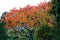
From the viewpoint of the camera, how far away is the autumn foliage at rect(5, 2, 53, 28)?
1275 inches

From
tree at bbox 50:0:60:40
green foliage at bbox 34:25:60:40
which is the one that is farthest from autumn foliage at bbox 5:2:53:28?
tree at bbox 50:0:60:40

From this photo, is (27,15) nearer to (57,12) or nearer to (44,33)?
(44,33)

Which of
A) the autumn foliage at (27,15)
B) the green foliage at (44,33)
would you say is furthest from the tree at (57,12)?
the autumn foliage at (27,15)

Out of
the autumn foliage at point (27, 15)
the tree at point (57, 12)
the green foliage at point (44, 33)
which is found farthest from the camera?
the autumn foliage at point (27, 15)

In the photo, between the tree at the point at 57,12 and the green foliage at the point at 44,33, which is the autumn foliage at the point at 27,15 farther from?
the tree at the point at 57,12

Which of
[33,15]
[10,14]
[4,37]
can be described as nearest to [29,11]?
[33,15]

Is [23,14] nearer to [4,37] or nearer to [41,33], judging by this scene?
[4,37]

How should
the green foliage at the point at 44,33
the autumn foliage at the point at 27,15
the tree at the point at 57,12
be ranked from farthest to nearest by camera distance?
the autumn foliage at the point at 27,15, the green foliage at the point at 44,33, the tree at the point at 57,12

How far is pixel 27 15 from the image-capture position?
34.3 meters

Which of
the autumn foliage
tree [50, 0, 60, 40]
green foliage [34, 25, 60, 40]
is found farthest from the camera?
the autumn foliage

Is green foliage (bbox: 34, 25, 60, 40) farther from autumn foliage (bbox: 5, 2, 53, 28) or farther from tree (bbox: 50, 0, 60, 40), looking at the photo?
autumn foliage (bbox: 5, 2, 53, 28)

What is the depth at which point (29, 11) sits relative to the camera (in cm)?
3438

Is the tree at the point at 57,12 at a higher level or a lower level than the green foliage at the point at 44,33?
higher

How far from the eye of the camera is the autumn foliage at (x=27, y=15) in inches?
1275
